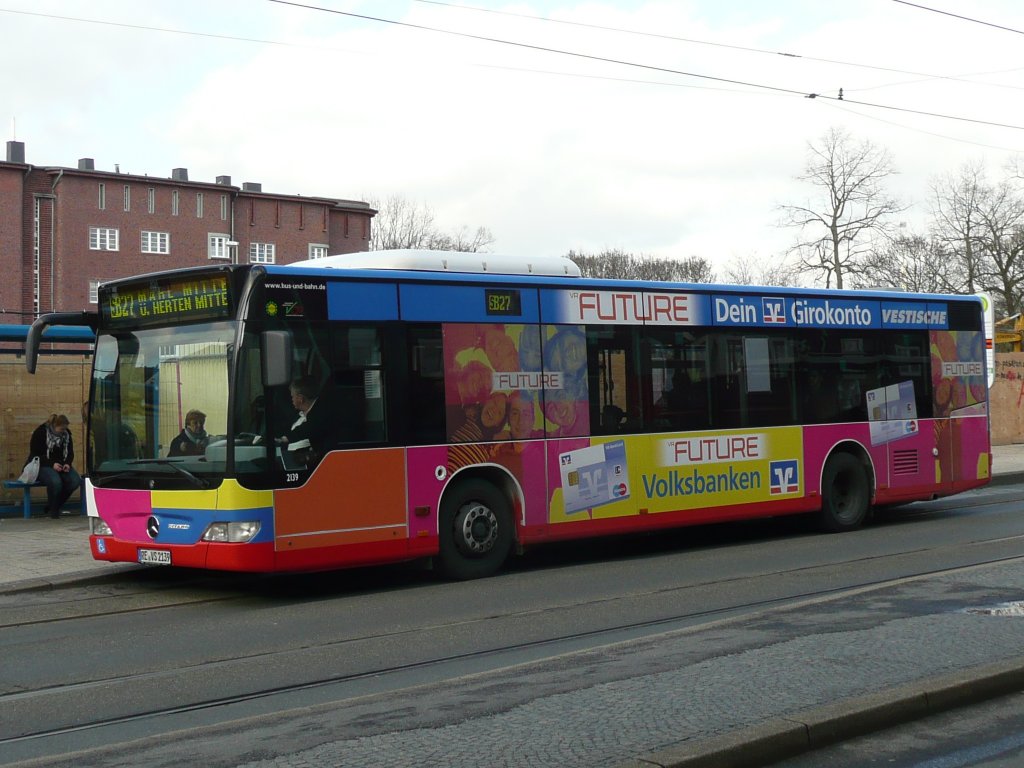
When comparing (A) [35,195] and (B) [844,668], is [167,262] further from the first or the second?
(B) [844,668]

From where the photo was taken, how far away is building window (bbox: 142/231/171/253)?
72312mm

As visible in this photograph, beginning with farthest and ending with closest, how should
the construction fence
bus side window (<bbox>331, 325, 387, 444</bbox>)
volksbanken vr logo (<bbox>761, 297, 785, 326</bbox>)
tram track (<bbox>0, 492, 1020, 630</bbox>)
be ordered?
1. the construction fence
2. volksbanken vr logo (<bbox>761, 297, 785, 326</bbox>)
3. bus side window (<bbox>331, 325, 387, 444</bbox>)
4. tram track (<bbox>0, 492, 1020, 630</bbox>)

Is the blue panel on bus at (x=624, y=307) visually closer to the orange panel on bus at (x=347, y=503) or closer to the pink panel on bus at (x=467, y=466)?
the pink panel on bus at (x=467, y=466)

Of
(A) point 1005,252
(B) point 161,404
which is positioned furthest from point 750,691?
(A) point 1005,252

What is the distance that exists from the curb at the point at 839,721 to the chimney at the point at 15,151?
76.7 m

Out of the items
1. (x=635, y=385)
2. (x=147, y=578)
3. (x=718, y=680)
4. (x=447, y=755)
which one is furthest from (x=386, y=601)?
(x=447, y=755)

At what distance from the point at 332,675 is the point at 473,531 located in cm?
448

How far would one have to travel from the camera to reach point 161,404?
11320 millimetres

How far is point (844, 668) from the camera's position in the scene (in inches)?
277

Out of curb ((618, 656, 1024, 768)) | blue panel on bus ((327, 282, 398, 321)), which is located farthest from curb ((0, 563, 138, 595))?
curb ((618, 656, 1024, 768))

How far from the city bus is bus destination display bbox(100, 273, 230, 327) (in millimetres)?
23

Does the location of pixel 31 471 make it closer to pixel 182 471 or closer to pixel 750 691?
pixel 182 471

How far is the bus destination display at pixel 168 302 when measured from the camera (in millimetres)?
10992

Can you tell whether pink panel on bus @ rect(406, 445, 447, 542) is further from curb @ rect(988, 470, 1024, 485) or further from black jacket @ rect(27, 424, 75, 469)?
curb @ rect(988, 470, 1024, 485)
